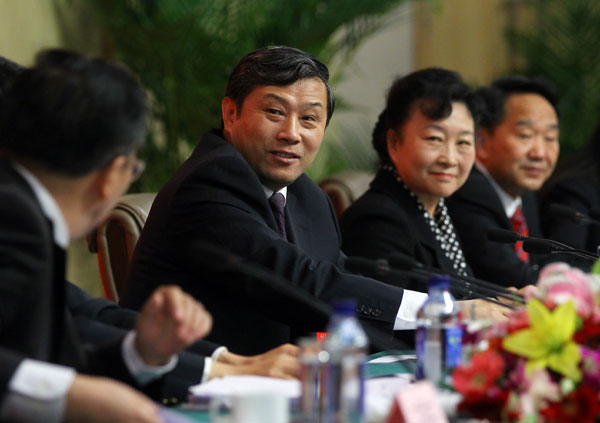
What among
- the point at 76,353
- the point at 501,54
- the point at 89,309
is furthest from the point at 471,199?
the point at 501,54

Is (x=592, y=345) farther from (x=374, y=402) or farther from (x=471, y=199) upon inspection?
(x=471, y=199)

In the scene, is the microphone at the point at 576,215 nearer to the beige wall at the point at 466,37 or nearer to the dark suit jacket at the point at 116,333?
the dark suit jacket at the point at 116,333

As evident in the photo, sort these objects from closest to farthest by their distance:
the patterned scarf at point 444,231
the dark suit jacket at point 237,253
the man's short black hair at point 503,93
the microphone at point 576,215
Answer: the dark suit jacket at point 237,253
the microphone at point 576,215
the patterned scarf at point 444,231
the man's short black hair at point 503,93

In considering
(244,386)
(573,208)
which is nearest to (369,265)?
(244,386)

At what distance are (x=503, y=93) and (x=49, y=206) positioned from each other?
2751mm

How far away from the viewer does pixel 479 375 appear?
52.1 inches

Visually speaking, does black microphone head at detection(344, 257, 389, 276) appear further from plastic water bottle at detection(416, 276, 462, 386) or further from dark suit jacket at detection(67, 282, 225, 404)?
dark suit jacket at detection(67, 282, 225, 404)

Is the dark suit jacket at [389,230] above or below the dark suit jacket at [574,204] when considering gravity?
below

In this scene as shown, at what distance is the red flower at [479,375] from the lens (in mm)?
1312

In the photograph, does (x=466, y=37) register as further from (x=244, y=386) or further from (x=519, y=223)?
(x=244, y=386)

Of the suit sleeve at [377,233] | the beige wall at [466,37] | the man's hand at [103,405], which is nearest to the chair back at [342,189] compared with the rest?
the suit sleeve at [377,233]

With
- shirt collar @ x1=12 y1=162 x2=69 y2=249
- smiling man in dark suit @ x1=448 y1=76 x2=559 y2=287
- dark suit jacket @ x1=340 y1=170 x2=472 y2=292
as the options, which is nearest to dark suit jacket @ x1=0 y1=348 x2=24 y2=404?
shirt collar @ x1=12 y1=162 x2=69 y2=249

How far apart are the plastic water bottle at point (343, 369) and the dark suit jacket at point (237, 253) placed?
0.76 m

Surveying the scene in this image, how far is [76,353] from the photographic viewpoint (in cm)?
146
